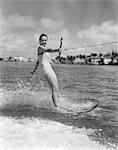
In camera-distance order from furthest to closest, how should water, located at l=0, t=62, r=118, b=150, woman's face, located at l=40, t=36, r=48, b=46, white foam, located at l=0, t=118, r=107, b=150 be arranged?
1. woman's face, located at l=40, t=36, r=48, b=46
2. water, located at l=0, t=62, r=118, b=150
3. white foam, located at l=0, t=118, r=107, b=150

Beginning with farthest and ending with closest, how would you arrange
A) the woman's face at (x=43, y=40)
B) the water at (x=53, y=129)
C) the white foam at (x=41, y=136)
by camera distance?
the woman's face at (x=43, y=40), the water at (x=53, y=129), the white foam at (x=41, y=136)

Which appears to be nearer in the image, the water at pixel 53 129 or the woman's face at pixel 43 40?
the water at pixel 53 129

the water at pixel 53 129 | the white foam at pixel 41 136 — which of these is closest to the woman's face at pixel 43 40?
the water at pixel 53 129

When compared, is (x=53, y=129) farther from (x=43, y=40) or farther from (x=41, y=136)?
(x=43, y=40)

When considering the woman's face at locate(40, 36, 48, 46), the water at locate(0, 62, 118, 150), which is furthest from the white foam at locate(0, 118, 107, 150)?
the woman's face at locate(40, 36, 48, 46)

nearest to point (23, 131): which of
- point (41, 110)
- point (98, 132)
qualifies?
point (98, 132)

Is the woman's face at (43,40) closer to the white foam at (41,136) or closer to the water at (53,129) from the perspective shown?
the water at (53,129)

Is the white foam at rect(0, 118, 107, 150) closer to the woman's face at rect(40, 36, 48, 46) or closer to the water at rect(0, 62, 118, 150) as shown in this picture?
the water at rect(0, 62, 118, 150)

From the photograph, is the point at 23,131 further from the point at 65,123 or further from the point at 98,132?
the point at 98,132

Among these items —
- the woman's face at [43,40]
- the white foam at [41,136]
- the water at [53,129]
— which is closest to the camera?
the white foam at [41,136]

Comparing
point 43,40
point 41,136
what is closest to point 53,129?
point 41,136

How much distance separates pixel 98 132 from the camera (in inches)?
233

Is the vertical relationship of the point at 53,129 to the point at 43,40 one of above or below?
below

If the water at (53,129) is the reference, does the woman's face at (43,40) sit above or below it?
above
